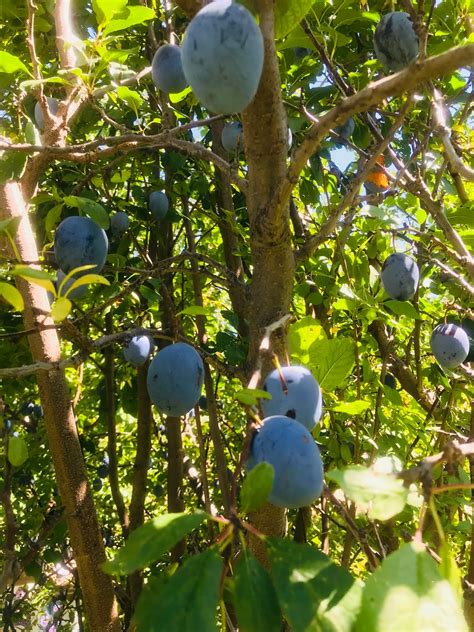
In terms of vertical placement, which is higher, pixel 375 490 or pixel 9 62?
pixel 9 62

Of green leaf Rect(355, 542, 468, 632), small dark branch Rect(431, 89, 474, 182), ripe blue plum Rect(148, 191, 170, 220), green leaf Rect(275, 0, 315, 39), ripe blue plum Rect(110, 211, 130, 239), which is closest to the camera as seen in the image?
green leaf Rect(355, 542, 468, 632)

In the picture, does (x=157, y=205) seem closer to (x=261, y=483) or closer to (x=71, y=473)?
(x=71, y=473)

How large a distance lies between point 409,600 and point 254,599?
0.50 ft

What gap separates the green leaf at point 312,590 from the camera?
A: 0.49 meters

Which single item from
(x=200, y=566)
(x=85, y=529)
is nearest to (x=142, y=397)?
(x=85, y=529)

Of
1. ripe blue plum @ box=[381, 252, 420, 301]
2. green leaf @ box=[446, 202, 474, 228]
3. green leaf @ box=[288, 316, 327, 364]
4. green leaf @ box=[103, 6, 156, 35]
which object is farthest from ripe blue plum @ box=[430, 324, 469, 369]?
green leaf @ box=[103, 6, 156, 35]

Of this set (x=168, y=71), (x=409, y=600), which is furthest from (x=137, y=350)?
(x=409, y=600)

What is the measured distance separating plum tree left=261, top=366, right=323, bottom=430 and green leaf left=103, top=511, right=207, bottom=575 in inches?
10.8

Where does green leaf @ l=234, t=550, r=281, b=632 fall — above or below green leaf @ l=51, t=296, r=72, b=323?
below

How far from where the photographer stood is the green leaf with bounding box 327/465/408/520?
0.49 meters

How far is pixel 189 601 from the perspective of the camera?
495mm

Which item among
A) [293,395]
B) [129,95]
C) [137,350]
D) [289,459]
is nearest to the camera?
[289,459]

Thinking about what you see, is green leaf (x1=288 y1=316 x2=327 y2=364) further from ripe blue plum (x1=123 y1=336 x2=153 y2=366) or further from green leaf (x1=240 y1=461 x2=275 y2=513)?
ripe blue plum (x1=123 y1=336 x2=153 y2=366)

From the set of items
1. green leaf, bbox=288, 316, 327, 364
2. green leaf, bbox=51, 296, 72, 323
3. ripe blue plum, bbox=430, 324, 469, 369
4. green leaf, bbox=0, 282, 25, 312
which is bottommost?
green leaf, bbox=51, 296, 72, 323
